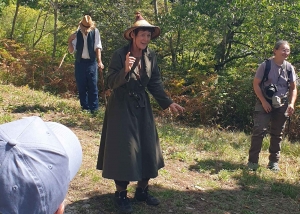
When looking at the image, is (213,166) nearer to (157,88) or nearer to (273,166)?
(273,166)

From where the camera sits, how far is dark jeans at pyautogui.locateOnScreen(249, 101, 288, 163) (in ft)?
21.7

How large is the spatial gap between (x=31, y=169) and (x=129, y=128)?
8.07 ft

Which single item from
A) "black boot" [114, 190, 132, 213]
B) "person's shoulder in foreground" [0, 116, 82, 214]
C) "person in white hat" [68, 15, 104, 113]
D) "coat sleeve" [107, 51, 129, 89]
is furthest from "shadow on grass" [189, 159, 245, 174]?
"person's shoulder in foreground" [0, 116, 82, 214]

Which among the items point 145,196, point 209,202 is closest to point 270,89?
point 209,202

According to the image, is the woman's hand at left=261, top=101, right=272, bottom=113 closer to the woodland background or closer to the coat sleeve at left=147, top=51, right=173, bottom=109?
the coat sleeve at left=147, top=51, right=173, bottom=109

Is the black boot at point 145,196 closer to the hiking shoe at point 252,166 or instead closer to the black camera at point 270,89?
the hiking shoe at point 252,166

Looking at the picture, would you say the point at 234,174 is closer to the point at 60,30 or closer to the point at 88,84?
the point at 88,84

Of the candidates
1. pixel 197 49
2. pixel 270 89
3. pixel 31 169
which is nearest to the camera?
pixel 31 169

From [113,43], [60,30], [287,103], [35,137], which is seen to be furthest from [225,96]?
[35,137]

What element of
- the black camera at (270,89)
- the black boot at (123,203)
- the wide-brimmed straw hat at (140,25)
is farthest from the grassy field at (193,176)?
the wide-brimmed straw hat at (140,25)

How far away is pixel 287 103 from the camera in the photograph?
6.66 m

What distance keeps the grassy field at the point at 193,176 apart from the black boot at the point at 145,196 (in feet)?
0.24

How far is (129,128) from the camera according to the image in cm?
452

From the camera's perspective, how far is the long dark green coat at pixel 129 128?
4461 mm
